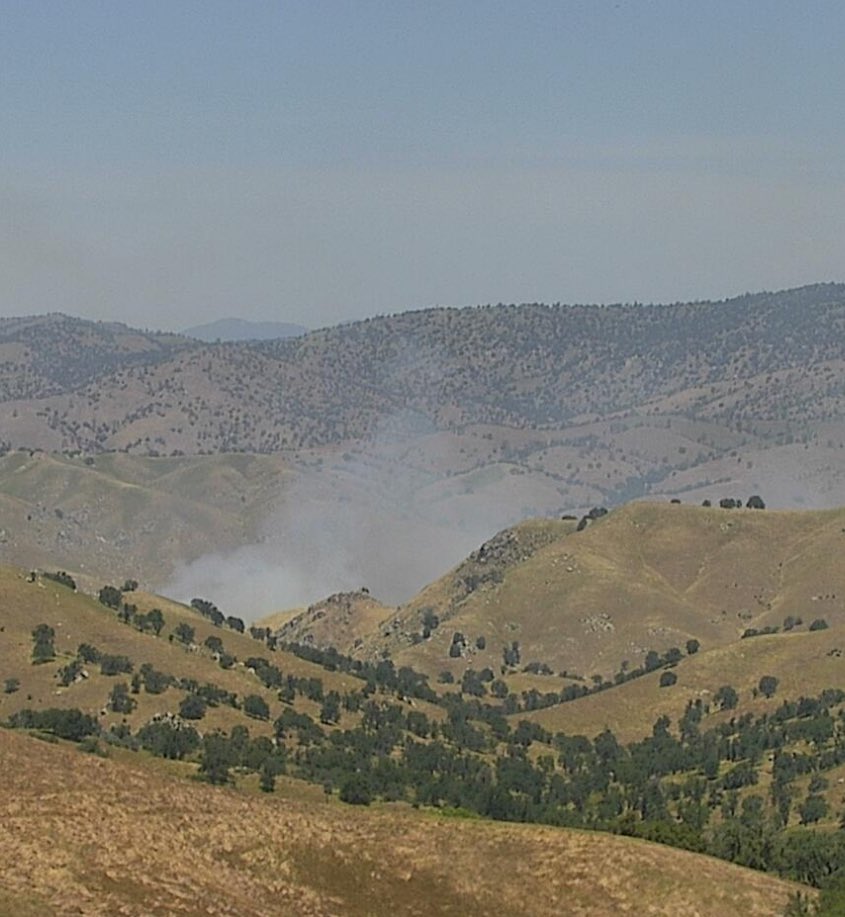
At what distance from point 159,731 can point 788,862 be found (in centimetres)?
6664

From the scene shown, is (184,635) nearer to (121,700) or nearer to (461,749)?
(121,700)

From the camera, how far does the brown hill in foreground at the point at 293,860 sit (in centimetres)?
5931

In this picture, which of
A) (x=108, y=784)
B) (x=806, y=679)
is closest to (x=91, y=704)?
(x=108, y=784)

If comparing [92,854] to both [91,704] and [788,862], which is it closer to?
[788,862]

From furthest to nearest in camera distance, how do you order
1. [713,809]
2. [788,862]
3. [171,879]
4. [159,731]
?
[713,809], [159,731], [788,862], [171,879]

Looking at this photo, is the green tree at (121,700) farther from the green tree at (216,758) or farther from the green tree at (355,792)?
the green tree at (355,792)

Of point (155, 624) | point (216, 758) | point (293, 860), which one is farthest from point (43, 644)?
point (293, 860)

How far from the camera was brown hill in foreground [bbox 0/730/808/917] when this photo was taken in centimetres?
5931

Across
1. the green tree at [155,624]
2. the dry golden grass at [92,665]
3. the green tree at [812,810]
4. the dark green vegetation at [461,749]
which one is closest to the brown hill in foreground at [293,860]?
the dark green vegetation at [461,749]

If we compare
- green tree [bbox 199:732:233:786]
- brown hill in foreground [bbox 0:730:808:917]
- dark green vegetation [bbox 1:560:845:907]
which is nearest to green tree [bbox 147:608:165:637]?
dark green vegetation [bbox 1:560:845:907]

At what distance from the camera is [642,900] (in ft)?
218

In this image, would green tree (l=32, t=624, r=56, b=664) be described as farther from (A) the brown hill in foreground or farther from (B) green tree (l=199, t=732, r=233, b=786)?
(A) the brown hill in foreground

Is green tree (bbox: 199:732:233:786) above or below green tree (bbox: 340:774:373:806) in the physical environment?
above

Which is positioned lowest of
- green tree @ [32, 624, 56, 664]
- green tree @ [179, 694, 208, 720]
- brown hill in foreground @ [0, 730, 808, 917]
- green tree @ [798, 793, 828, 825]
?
brown hill in foreground @ [0, 730, 808, 917]
